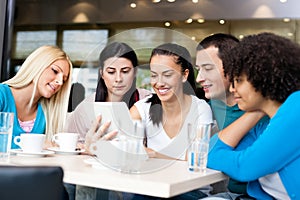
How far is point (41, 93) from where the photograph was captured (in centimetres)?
195


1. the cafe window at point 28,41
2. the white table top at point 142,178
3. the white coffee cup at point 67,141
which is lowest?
the white table top at point 142,178

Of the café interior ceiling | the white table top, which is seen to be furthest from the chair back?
the café interior ceiling

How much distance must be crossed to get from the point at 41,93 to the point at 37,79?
62 millimetres

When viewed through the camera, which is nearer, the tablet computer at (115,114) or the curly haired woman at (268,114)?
the curly haired woman at (268,114)

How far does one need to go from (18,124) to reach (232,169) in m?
0.96

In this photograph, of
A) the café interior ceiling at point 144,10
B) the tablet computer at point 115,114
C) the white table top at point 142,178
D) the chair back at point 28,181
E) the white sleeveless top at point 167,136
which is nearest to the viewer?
the chair back at point 28,181

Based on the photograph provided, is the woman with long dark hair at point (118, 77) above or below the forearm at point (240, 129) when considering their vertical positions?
above

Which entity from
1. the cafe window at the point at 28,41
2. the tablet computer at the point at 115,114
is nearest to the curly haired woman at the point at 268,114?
the tablet computer at the point at 115,114

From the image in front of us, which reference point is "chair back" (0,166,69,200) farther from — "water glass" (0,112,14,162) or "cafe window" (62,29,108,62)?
"cafe window" (62,29,108,62)

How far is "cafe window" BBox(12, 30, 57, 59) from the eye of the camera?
3943 millimetres

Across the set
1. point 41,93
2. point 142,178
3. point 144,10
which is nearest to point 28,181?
point 142,178

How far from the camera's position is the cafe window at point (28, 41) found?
3.94m

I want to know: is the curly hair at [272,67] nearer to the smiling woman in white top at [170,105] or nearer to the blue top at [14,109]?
the smiling woman in white top at [170,105]

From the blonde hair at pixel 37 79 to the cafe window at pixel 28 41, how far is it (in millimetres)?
1997
